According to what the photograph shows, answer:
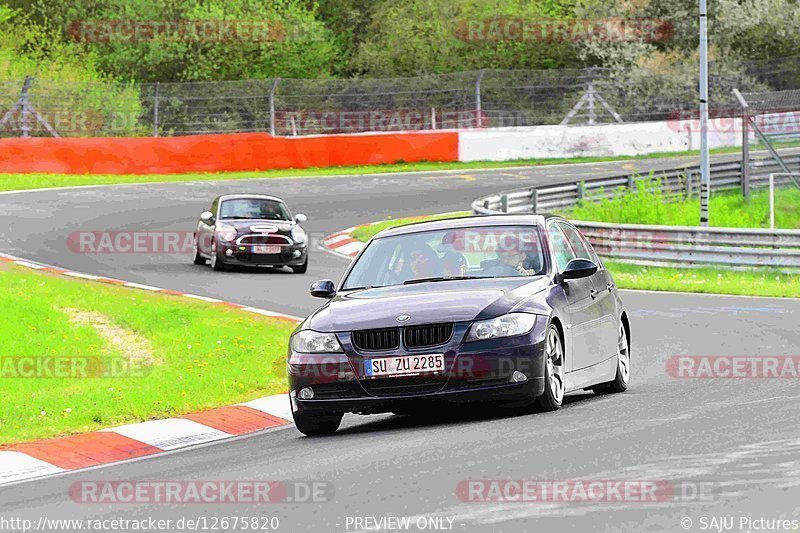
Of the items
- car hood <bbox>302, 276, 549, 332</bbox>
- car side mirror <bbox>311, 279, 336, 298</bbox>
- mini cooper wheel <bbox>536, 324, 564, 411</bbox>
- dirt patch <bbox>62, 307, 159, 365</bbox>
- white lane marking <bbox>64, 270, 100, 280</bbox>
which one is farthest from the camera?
white lane marking <bbox>64, 270, 100, 280</bbox>

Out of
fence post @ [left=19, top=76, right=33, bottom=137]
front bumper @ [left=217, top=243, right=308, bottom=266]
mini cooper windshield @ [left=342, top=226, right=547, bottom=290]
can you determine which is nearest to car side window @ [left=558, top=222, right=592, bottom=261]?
mini cooper windshield @ [left=342, top=226, right=547, bottom=290]

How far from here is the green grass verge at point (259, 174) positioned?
41.3m

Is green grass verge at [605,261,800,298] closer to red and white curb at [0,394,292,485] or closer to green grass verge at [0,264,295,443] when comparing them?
green grass verge at [0,264,295,443]

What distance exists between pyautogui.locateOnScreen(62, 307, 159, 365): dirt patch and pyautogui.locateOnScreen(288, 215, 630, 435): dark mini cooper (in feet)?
15.5

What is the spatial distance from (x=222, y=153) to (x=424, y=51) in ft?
60.3

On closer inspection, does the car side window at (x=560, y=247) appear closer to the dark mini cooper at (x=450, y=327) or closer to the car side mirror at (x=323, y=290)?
the dark mini cooper at (x=450, y=327)

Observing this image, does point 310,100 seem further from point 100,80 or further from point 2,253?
point 2,253

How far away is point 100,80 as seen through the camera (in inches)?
2250

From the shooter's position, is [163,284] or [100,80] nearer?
[163,284]

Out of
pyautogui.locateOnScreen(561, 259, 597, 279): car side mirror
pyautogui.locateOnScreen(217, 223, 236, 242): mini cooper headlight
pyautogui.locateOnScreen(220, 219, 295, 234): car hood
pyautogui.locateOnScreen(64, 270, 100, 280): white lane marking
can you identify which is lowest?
pyautogui.locateOnScreen(64, 270, 100, 280): white lane marking

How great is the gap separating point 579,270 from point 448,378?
1626 millimetres

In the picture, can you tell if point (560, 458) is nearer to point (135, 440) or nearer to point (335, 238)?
point (135, 440)

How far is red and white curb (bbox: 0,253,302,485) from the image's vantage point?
10.1m

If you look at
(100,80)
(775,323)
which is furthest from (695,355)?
(100,80)
